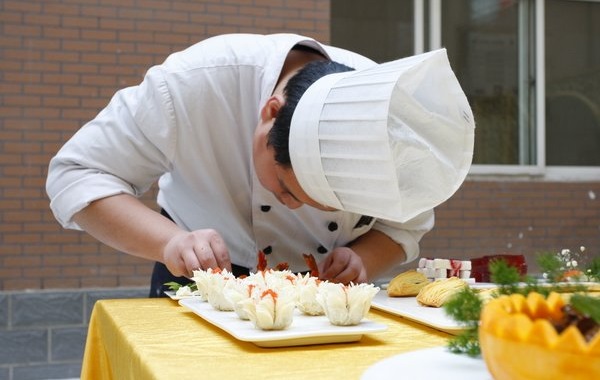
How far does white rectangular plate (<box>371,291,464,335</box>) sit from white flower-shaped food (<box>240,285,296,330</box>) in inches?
7.4

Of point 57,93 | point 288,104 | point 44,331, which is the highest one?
point 57,93

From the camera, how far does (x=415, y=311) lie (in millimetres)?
1091

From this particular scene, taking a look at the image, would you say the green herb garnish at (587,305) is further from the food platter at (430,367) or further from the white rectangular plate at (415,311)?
the white rectangular plate at (415,311)

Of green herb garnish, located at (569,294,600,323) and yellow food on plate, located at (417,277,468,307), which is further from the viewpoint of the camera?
yellow food on plate, located at (417,277,468,307)

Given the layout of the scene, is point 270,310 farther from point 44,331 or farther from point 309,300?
point 44,331

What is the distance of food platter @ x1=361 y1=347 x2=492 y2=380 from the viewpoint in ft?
2.16

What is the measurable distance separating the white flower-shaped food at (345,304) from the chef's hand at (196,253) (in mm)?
354

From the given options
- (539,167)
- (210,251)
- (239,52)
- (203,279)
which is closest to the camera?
(203,279)

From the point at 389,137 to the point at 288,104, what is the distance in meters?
0.27

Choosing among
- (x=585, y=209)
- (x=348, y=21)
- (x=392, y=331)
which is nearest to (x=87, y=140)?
(x=392, y=331)

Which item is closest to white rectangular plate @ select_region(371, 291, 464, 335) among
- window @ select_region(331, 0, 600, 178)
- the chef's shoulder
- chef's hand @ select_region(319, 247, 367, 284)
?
chef's hand @ select_region(319, 247, 367, 284)

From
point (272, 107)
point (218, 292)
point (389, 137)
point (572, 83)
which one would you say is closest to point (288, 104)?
point (272, 107)

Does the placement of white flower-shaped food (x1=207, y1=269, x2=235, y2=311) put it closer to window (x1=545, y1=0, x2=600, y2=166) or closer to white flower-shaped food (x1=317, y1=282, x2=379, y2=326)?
white flower-shaped food (x1=317, y1=282, x2=379, y2=326)

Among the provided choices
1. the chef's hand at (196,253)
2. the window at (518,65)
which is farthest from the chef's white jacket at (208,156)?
the window at (518,65)
